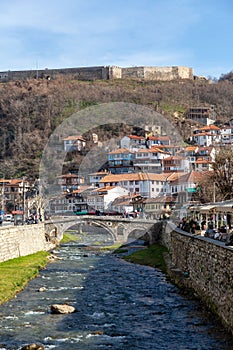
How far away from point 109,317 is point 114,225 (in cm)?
4677

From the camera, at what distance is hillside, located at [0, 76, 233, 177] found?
168 m

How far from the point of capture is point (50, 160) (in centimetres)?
14775

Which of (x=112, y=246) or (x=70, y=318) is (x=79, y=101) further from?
(x=70, y=318)

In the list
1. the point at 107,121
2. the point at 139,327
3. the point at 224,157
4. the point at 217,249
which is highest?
the point at 107,121

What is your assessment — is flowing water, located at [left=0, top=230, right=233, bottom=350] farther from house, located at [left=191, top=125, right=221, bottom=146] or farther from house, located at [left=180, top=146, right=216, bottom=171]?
house, located at [left=191, top=125, right=221, bottom=146]

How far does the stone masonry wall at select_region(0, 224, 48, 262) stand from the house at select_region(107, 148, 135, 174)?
6166cm

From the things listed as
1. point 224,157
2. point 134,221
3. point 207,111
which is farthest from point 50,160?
point 224,157

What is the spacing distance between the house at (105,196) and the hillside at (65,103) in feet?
166

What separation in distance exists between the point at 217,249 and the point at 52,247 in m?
47.4

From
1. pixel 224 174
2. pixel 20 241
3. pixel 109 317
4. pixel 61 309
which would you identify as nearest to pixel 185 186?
pixel 224 174

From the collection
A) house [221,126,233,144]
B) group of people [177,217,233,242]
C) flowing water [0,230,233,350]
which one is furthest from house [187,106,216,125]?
group of people [177,217,233,242]

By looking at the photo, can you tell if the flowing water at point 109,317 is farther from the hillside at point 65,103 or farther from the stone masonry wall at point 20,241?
the hillside at point 65,103

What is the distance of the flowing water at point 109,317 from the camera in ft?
80.5

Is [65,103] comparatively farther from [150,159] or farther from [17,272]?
[17,272]
